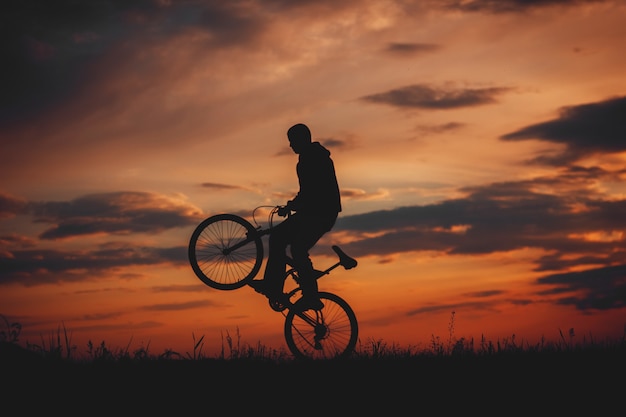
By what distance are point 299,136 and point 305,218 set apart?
1.35m

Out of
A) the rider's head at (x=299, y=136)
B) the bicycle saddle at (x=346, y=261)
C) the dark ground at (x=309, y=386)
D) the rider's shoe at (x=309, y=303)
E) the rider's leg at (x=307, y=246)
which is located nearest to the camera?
the dark ground at (x=309, y=386)

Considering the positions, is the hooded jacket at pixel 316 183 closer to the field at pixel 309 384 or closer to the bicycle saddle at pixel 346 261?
the bicycle saddle at pixel 346 261

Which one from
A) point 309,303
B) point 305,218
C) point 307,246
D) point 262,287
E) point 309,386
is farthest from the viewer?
point 309,303

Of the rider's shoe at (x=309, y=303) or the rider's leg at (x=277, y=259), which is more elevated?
the rider's leg at (x=277, y=259)

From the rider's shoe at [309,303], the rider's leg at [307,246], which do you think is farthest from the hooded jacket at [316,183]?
the rider's shoe at [309,303]

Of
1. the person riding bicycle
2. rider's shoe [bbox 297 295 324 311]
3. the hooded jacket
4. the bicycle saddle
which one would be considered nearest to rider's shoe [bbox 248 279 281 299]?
the person riding bicycle

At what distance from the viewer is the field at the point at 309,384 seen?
896cm

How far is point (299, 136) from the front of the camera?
1174 centimetres

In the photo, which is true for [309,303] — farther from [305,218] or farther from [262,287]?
[305,218]

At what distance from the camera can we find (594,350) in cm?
1313

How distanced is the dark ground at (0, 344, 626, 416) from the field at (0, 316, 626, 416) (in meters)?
0.01

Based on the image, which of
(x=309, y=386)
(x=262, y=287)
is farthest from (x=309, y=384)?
(x=262, y=287)

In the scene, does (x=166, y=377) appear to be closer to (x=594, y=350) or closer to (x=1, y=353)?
(x=1, y=353)

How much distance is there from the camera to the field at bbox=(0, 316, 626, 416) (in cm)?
896
